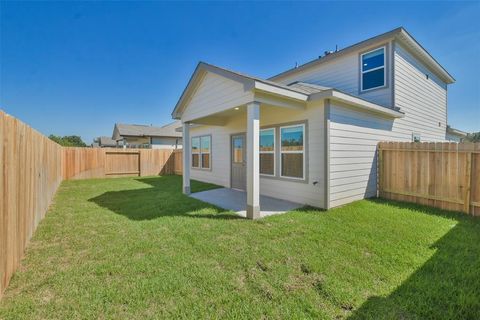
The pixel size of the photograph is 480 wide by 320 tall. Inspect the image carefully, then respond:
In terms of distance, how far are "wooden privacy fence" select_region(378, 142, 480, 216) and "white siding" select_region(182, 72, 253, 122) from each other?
515cm

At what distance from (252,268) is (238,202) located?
3.88 meters

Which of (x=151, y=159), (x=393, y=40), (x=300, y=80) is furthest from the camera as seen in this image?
(x=151, y=159)

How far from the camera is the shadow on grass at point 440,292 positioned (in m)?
2.19

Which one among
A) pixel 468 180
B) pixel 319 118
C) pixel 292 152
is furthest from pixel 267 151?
pixel 468 180

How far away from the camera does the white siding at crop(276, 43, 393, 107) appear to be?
796 centimetres

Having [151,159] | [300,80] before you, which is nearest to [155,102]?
[151,159]

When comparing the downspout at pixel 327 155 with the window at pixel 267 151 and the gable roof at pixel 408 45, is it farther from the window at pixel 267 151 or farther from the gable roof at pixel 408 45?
the gable roof at pixel 408 45

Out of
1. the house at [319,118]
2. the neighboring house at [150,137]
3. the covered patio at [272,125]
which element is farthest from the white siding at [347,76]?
the neighboring house at [150,137]

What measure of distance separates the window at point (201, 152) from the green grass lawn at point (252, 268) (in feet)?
20.1

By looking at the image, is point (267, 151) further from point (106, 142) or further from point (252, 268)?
point (106, 142)

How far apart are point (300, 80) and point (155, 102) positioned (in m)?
17.7

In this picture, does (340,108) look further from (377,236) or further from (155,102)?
(155,102)

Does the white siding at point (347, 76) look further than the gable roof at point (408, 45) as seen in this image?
Yes

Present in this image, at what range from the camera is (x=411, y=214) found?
17.8ft
